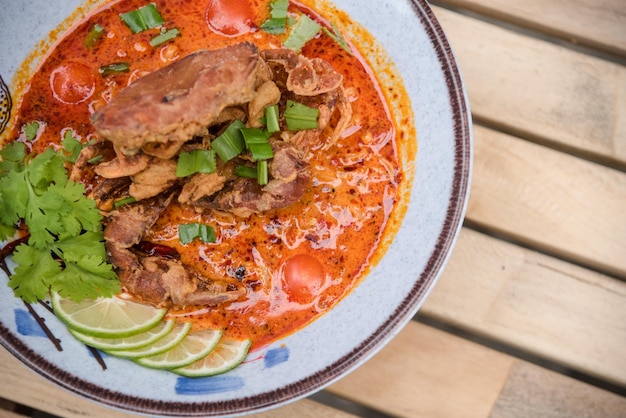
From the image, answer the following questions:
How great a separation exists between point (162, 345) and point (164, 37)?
1.53 metres

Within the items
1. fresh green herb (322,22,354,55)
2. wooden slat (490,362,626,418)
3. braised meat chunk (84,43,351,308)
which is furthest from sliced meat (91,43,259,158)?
wooden slat (490,362,626,418)

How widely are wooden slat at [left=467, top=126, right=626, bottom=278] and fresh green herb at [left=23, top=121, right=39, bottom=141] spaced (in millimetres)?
2283

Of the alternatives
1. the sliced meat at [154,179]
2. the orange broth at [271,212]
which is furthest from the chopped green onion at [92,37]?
the sliced meat at [154,179]

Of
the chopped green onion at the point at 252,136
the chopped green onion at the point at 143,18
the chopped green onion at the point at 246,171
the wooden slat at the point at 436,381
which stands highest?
the chopped green onion at the point at 143,18

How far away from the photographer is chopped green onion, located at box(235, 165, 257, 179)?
8.57ft

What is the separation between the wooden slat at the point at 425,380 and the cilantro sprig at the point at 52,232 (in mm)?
1419

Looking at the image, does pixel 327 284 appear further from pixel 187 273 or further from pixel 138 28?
pixel 138 28

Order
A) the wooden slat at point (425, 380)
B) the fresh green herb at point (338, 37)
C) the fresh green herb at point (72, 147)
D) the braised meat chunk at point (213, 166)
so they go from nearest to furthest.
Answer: the braised meat chunk at point (213, 166) → the fresh green herb at point (72, 147) → the fresh green herb at point (338, 37) → the wooden slat at point (425, 380)

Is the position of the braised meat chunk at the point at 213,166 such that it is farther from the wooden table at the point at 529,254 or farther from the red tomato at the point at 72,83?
the wooden table at the point at 529,254

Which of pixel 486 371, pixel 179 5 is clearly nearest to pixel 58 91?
pixel 179 5

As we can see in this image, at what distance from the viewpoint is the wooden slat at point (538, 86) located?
2.95m

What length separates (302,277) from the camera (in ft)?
8.95

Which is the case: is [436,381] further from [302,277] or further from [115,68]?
[115,68]

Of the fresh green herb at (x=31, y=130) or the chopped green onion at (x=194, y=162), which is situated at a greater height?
the fresh green herb at (x=31, y=130)
